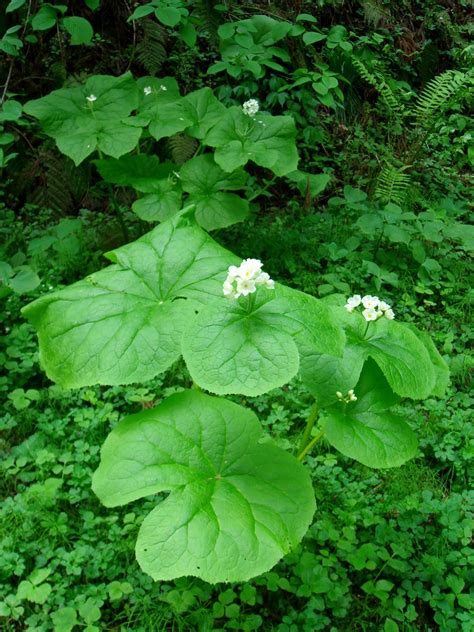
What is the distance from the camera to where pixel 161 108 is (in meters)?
3.27

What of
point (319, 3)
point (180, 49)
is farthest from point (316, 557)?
point (319, 3)

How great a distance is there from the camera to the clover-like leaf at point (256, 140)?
3.17 metres

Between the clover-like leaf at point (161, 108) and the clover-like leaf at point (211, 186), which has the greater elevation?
the clover-like leaf at point (161, 108)

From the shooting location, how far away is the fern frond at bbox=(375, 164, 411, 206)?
Answer: 4.02 metres

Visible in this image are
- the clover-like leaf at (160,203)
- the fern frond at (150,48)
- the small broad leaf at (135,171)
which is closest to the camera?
the clover-like leaf at (160,203)

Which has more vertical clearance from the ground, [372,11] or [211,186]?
[372,11]

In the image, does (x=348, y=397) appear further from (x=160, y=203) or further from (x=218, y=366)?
(x=160, y=203)

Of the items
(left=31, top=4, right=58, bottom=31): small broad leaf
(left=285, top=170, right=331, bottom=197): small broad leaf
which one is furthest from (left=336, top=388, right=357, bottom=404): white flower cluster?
(left=31, top=4, right=58, bottom=31): small broad leaf

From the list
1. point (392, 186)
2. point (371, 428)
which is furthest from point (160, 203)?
point (371, 428)

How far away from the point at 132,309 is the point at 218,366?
0.43 metres

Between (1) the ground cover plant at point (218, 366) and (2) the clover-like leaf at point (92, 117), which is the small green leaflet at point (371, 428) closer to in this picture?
(1) the ground cover plant at point (218, 366)

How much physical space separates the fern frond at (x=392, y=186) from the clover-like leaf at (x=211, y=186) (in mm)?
1213

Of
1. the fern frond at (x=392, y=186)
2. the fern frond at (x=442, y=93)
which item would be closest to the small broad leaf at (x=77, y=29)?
the fern frond at (x=392, y=186)

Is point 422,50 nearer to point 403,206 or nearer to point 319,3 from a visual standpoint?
point 319,3
